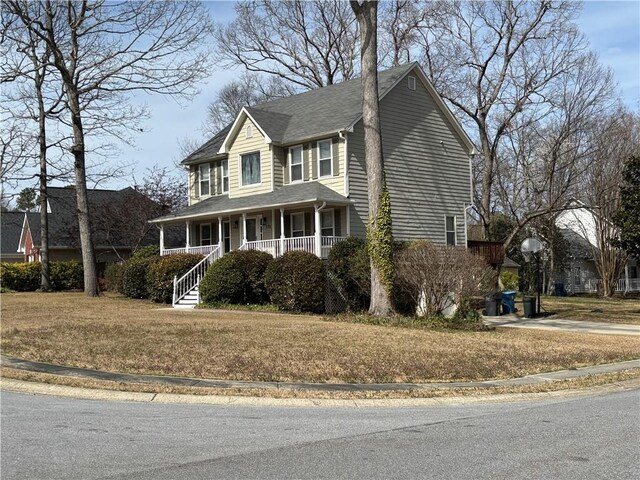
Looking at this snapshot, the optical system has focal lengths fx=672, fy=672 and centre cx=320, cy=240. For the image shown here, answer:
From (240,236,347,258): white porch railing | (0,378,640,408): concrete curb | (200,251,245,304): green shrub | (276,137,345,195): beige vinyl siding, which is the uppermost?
(276,137,345,195): beige vinyl siding

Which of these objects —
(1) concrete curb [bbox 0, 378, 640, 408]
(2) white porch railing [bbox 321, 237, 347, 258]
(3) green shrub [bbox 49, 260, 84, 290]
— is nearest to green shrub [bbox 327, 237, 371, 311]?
(2) white porch railing [bbox 321, 237, 347, 258]

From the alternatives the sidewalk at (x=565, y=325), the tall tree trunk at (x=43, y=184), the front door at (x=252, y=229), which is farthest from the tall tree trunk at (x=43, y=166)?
the sidewalk at (x=565, y=325)

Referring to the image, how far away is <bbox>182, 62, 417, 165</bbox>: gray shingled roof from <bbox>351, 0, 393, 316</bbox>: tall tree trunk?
6.60 metres

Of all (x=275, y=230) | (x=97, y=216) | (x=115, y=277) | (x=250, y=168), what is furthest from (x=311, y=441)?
(x=97, y=216)

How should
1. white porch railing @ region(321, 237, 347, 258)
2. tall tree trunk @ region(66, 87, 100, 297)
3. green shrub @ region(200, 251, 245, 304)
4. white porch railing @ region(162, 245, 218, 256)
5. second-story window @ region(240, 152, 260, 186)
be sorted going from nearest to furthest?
green shrub @ region(200, 251, 245, 304)
white porch railing @ region(321, 237, 347, 258)
white porch railing @ region(162, 245, 218, 256)
second-story window @ region(240, 152, 260, 186)
tall tree trunk @ region(66, 87, 100, 297)

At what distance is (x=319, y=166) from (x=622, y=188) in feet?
43.1

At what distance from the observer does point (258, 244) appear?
28.3 metres

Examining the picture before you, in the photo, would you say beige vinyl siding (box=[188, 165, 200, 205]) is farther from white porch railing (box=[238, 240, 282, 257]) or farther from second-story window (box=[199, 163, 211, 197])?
white porch railing (box=[238, 240, 282, 257])

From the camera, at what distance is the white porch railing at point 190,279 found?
26828 millimetres

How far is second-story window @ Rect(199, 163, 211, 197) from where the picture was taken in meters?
34.3

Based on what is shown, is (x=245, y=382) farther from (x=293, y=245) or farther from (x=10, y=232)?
(x=10, y=232)

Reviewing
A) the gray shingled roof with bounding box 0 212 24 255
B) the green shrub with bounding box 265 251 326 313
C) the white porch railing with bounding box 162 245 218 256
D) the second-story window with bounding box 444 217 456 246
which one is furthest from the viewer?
the gray shingled roof with bounding box 0 212 24 255

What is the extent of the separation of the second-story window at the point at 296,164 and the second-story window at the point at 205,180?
20.0ft

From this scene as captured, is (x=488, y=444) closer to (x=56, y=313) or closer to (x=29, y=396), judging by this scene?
(x=29, y=396)
